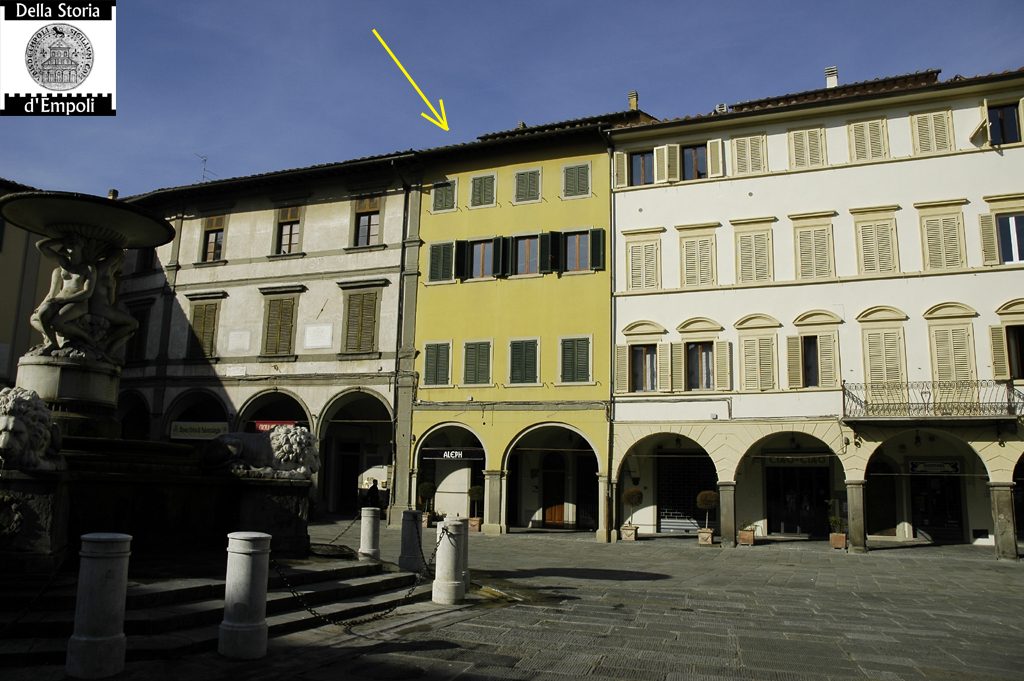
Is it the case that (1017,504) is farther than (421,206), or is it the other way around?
(421,206)

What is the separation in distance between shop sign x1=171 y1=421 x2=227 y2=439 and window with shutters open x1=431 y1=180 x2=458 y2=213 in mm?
11446

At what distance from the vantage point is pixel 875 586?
14.5 meters

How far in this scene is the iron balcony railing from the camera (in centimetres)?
2094

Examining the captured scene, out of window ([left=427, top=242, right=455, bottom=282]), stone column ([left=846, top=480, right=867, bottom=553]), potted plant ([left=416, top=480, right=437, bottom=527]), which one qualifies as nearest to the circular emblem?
window ([left=427, top=242, right=455, bottom=282])

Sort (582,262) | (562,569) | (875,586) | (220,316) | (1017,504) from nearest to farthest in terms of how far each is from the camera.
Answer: (875,586) < (562,569) < (1017,504) < (582,262) < (220,316)

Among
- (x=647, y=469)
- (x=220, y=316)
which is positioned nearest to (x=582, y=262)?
(x=647, y=469)

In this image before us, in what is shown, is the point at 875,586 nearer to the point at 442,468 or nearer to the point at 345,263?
the point at 442,468

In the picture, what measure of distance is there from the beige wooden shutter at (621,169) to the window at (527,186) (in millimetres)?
2642

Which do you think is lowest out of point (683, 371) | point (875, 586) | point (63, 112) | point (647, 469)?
point (875, 586)

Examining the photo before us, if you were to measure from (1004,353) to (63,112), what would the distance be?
21595 mm

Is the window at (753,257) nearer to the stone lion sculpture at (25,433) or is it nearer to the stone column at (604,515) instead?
the stone column at (604,515)

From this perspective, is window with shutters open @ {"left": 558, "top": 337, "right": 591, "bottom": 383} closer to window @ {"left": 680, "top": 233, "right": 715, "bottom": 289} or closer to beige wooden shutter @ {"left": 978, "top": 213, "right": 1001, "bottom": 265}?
window @ {"left": 680, "top": 233, "right": 715, "bottom": 289}

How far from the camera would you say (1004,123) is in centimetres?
2248

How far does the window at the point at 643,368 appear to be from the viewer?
2511 centimetres
